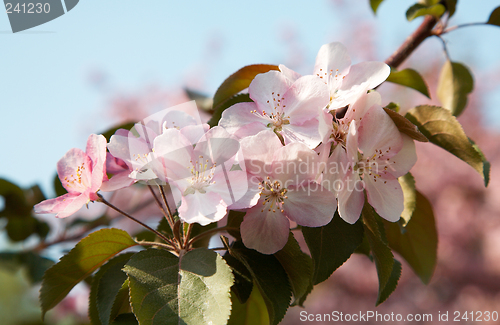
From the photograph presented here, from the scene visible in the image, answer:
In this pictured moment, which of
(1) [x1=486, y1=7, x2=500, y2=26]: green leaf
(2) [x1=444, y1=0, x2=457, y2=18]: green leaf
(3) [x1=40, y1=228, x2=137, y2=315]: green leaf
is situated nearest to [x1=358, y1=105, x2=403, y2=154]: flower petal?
(3) [x1=40, y1=228, x2=137, y2=315]: green leaf

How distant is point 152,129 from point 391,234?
24.8 inches

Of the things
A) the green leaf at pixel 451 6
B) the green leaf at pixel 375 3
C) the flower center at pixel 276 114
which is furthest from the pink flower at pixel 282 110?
the green leaf at pixel 375 3

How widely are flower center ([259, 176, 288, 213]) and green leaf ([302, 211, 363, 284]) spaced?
0.23 feet

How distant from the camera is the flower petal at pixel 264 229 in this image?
525mm

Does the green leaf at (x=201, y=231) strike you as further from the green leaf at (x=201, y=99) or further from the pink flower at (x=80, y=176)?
the green leaf at (x=201, y=99)

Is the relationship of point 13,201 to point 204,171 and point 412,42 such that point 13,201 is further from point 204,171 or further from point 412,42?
point 412,42

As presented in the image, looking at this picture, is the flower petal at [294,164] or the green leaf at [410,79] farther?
the green leaf at [410,79]

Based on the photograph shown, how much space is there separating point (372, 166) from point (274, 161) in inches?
7.1

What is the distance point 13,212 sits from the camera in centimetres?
138

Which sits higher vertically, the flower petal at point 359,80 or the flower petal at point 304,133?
the flower petal at point 359,80

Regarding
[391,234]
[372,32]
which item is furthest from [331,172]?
[372,32]

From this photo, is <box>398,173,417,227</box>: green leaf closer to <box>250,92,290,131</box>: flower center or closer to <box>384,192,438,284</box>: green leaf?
<box>384,192,438,284</box>: green leaf

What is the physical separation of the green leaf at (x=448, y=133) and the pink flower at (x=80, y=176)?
0.61 meters

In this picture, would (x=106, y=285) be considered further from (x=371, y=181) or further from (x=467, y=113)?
(x=467, y=113)
